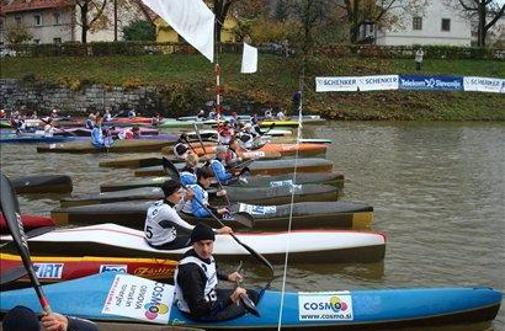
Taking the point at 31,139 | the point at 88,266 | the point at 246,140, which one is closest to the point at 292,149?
the point at 246,140

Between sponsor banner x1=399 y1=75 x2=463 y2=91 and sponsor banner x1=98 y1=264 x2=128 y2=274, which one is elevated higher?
sponsor banner x1=399 y1=75 x2=463 y2=91

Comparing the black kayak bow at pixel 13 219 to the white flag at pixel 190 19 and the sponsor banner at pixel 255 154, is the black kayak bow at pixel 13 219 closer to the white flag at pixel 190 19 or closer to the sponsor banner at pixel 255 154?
the white flag at pixel 190 19

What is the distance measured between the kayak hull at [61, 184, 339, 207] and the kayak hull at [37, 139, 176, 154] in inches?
349

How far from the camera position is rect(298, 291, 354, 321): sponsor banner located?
654cm

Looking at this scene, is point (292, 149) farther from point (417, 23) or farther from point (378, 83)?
point (417, 23)

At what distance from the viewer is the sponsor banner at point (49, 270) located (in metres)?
7.94

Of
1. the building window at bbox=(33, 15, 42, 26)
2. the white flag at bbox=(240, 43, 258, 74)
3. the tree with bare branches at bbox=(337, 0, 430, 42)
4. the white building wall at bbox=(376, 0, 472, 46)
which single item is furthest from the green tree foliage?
the white flag at bbox=(240, 43, 258, 74)

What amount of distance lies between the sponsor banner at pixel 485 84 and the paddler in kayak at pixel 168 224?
99.9 feet

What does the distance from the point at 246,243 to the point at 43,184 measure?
7086mm

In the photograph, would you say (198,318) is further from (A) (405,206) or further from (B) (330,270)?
(A) (405,206)

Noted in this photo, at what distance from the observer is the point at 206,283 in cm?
616

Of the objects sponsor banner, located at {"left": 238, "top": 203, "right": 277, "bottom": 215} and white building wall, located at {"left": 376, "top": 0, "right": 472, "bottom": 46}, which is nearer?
sponsor banner, located at {"left": 238, "top": 203, "right": 277, "bottom": 215}

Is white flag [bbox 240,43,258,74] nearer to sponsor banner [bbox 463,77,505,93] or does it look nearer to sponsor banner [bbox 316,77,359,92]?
sponsor banner [bbox 316,77,359,92]

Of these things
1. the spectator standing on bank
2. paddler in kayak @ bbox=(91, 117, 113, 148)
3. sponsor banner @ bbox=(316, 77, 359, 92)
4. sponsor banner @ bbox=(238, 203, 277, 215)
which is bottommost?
sponsor banner @ bbox=(238, 203, 277, 215)
